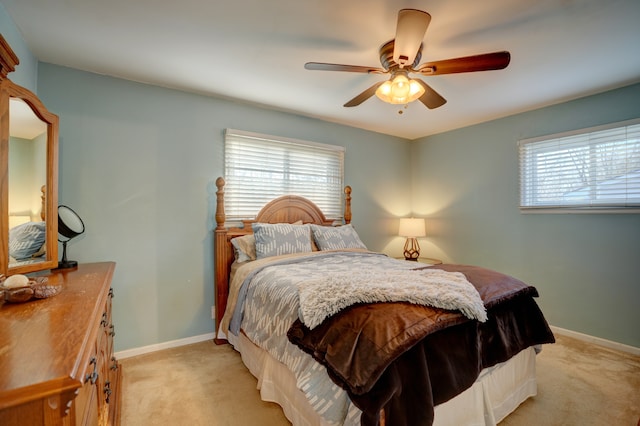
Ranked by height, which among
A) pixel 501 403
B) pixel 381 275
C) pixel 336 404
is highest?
pixel 381 275

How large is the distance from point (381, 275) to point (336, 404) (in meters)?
0.77

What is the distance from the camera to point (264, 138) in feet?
10.9

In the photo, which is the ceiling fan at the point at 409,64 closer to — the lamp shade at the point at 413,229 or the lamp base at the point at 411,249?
the lamp shade at the point at 413,229

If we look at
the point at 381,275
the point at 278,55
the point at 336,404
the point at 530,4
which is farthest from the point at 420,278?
the point at 278,55

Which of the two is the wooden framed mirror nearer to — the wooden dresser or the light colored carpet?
the wooden dresser

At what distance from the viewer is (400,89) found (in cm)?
203

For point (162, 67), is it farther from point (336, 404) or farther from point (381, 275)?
point (336, 404)

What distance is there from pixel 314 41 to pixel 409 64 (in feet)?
2.22

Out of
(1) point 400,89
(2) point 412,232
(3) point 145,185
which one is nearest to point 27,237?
(3) point 145,185

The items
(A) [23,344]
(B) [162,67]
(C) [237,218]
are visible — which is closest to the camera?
(A) [23,344]

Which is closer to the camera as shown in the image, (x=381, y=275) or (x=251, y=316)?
(x=381, y=275)

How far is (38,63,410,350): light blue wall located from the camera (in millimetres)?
2443

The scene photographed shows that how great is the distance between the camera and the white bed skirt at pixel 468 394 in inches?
58.4

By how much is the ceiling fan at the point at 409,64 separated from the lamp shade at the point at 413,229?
2.16m
